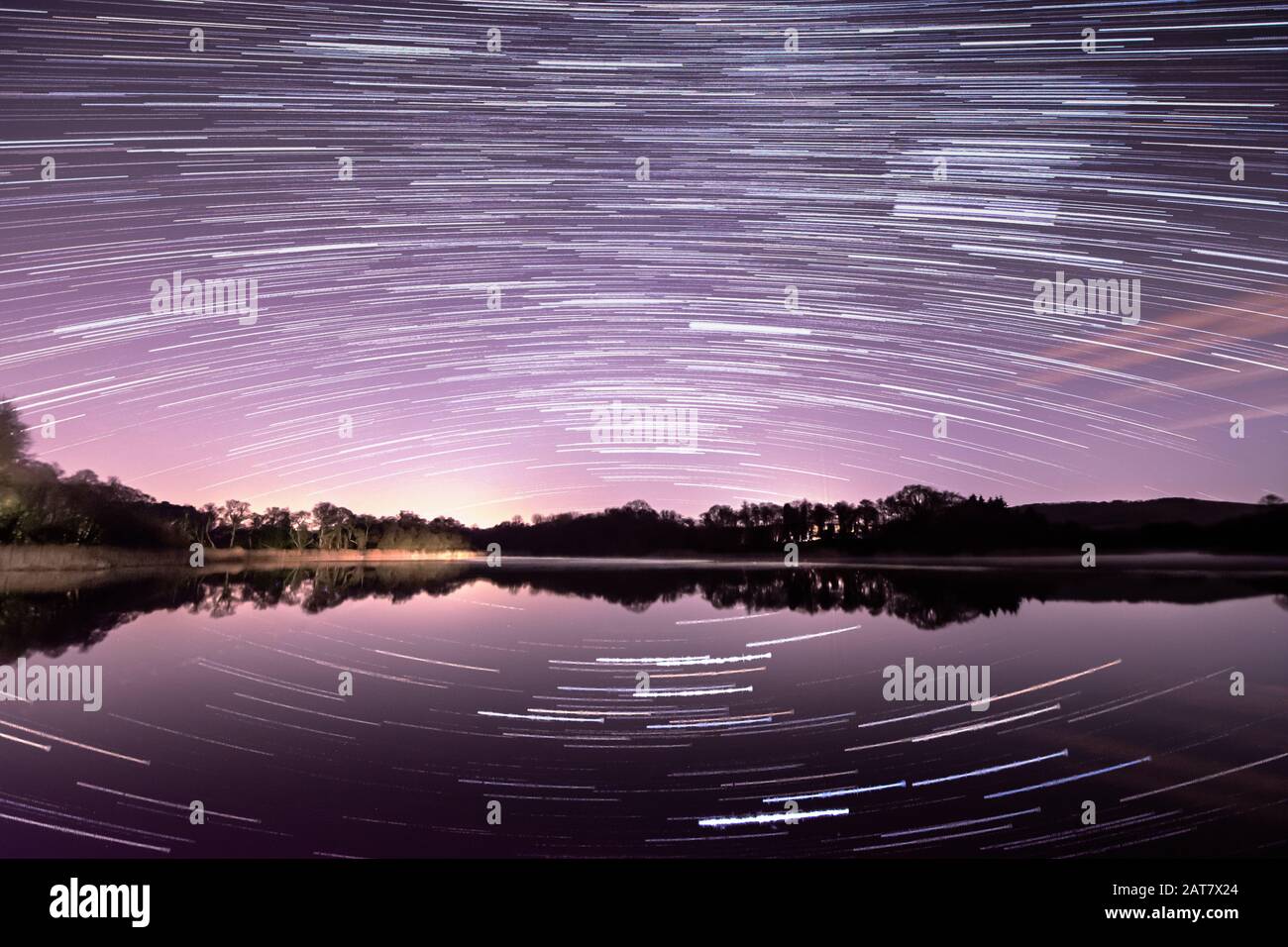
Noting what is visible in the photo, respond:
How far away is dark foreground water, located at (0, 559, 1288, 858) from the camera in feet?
20.7

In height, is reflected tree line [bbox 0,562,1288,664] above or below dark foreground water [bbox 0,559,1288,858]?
below

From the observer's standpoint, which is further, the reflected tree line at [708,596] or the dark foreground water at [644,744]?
the reflected tree line at [708,596]

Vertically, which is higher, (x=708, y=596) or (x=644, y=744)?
(x=644, y=744)

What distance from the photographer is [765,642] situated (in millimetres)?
16156

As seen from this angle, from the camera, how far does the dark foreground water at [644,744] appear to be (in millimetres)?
6312

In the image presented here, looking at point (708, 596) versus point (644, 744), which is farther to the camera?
point (708, 596)

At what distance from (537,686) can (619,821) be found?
5585mm

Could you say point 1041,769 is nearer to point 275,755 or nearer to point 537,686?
point 537,686

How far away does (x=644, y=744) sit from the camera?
8.79 metres

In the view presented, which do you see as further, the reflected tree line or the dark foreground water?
the reflected tree line

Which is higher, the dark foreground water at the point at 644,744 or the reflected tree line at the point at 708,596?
the dark foreground water at the point at 644,744
